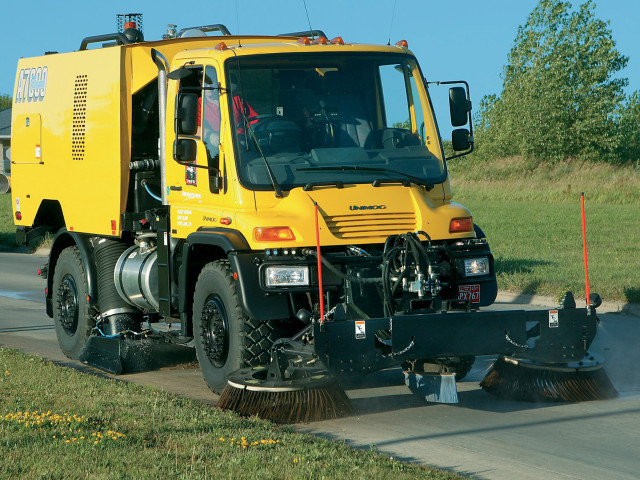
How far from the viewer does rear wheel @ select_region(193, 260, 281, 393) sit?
24.7 ft

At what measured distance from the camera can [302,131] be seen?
7973 mm

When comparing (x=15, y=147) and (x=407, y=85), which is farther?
(x=15, y=147)

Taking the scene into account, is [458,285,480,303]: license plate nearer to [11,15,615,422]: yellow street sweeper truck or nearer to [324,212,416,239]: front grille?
[11,15,615,422]: yellow street sweeper truck

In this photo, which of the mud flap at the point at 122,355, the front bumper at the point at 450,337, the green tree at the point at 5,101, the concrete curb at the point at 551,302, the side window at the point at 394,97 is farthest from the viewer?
the green tree at the point at 5,101

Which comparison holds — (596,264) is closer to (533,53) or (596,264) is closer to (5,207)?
(5,207)

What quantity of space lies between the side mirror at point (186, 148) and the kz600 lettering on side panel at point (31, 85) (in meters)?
3.46

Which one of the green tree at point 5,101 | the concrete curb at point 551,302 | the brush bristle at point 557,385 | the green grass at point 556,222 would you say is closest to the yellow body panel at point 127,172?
the brush bristle at point 557,385

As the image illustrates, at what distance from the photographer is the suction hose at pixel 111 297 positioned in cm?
1010

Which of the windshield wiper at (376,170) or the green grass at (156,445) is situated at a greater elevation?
the windshield wiper at (376,170)

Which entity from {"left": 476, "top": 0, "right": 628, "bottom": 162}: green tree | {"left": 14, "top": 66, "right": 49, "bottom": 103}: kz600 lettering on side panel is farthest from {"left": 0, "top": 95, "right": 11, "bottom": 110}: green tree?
{"left": 14, "top": 66, "right": 49, "bottom": 103}: kz600 lettering on side panel

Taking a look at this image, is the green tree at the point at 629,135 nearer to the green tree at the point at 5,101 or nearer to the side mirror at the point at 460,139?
the side mirror at the point at 460,139

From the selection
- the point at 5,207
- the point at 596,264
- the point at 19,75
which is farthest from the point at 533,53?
the point at 19,75

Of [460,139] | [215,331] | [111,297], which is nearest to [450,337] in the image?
[215,331]

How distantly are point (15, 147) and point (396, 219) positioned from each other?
18.7 feet
